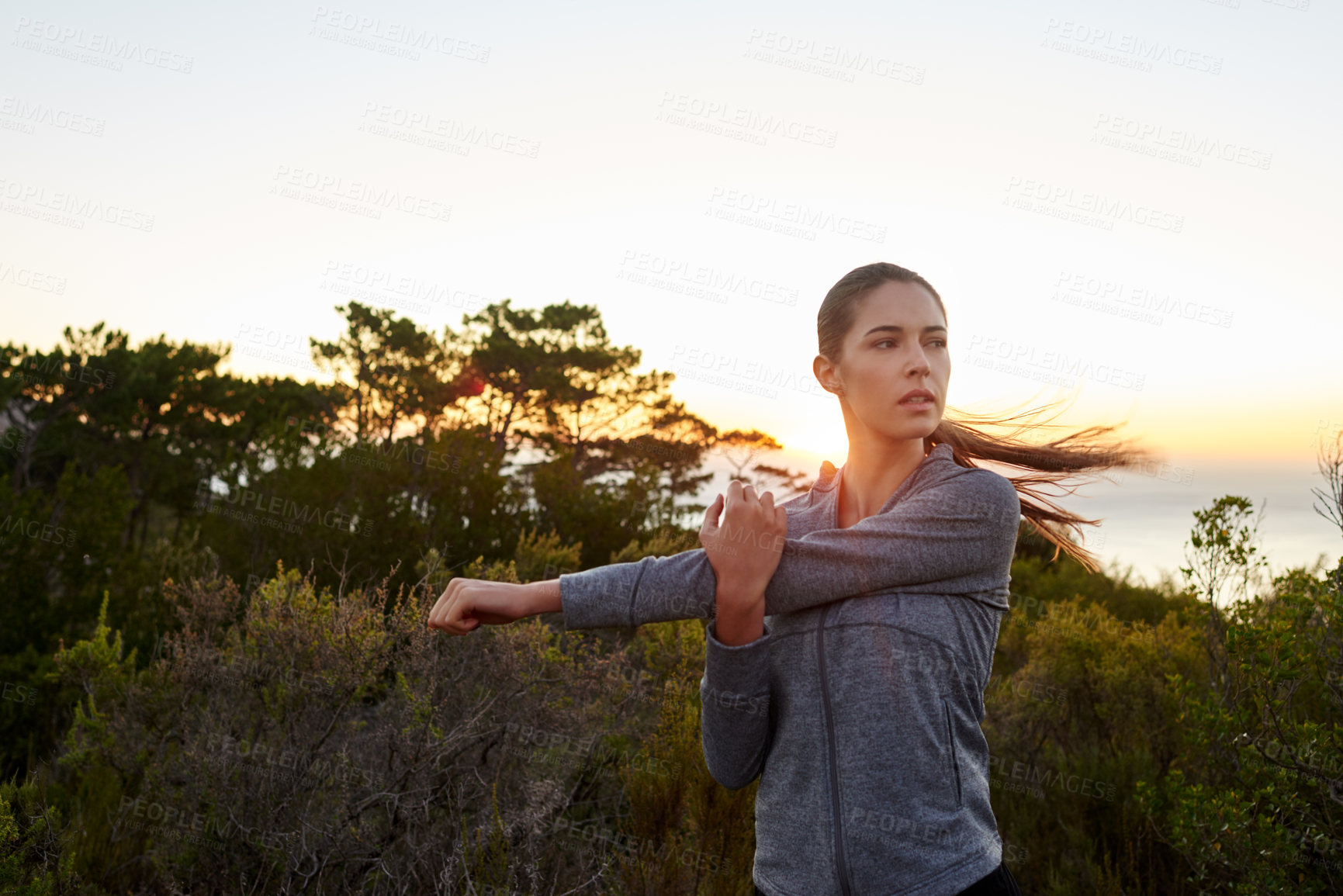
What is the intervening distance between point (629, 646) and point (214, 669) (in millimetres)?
2629

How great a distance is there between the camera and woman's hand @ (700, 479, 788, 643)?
1439 millimetres

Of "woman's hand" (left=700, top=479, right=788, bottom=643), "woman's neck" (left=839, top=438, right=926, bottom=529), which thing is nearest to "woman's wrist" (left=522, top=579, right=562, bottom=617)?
"woman's hand" (left=700, top=479, right=788, bottom=643)

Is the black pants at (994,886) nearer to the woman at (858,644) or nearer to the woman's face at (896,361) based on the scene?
the woman at (858,644)

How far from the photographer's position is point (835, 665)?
1477 mm

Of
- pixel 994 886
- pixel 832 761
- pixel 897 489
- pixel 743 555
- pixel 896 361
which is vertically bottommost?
pixel 994 886

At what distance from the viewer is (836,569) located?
148cm

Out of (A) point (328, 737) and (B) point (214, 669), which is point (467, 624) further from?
(B) point (214, 669)

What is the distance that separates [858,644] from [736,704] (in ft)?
0.83

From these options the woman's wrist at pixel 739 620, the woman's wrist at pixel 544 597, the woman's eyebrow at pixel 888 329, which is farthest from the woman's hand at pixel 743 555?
the woman's eyebrow at pixel 888 329

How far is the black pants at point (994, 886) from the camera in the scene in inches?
53.5

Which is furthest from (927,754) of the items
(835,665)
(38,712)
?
(38,712)

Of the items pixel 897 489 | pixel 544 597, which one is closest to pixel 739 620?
pixel 544 597

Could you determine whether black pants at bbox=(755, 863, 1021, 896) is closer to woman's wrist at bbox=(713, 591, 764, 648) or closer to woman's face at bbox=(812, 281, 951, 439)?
woman's wrist at bbox=(713, 591, 764, 648)

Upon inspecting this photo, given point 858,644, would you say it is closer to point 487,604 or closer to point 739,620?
point 739,620
